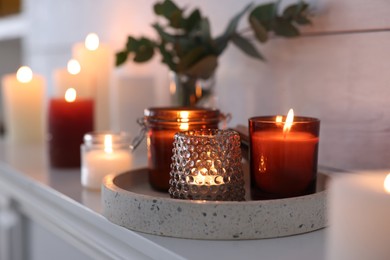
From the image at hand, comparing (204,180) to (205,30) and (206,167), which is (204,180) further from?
(205,30)

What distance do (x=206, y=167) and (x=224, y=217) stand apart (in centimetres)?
6

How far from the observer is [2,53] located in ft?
5.92

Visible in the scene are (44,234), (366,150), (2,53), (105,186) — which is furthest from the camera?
(2,53)

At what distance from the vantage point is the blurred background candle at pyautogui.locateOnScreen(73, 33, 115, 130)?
106 centimetres

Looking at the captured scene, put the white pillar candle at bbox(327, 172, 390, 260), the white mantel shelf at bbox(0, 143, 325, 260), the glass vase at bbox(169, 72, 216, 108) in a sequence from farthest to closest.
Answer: the glass vase at bbox(169, 72, 216, 108), the white mantel shelf at bbox(0, 143, 325, 260), the white pillar candle at bbox(327, 172, 390, 260)

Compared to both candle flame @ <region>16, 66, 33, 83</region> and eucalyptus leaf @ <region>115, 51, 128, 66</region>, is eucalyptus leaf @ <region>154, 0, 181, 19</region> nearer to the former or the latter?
eucalyptus leaf @ <region>115, 51, 128, 66</region>

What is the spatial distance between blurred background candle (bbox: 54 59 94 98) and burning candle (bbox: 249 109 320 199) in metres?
0.58

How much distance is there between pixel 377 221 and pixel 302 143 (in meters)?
0.18

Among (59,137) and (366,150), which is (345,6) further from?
(59,137)

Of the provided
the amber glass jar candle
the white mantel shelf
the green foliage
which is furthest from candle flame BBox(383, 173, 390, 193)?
the green foliage

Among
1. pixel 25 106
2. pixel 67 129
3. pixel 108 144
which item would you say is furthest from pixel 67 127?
pixel 25 106

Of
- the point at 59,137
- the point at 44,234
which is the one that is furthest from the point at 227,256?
the point at 59,137

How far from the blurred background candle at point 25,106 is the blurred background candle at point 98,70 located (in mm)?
118

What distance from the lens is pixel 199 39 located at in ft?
2.52
